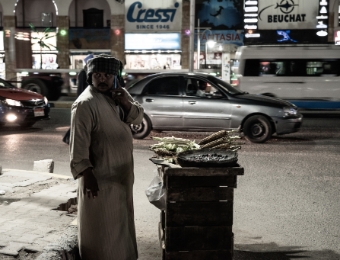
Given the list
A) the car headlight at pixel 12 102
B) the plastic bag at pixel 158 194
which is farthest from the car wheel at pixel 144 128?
the plastic bag at pixel 158 194

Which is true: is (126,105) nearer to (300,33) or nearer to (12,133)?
(12,133)

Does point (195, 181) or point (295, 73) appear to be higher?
point (295, 73)

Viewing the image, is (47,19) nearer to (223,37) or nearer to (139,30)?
(139,30)

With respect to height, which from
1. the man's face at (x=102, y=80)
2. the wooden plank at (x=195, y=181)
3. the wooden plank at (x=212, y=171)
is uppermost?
the man's face at (x=102, y=80)

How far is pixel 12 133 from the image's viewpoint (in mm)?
13484

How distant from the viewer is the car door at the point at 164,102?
12.1 metres

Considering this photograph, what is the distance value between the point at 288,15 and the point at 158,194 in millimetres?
29217

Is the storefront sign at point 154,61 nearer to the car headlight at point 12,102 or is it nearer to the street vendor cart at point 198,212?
the car headlight at point 12,102

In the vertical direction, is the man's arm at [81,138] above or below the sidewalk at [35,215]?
above

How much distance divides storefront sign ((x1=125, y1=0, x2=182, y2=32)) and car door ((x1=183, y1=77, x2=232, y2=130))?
22061 mm

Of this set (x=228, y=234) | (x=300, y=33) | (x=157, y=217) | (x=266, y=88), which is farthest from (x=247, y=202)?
(x=300, y=33)

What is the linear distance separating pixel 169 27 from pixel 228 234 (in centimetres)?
3023

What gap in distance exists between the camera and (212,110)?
1193 cm

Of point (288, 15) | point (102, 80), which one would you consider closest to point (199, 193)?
point (102, 80)
